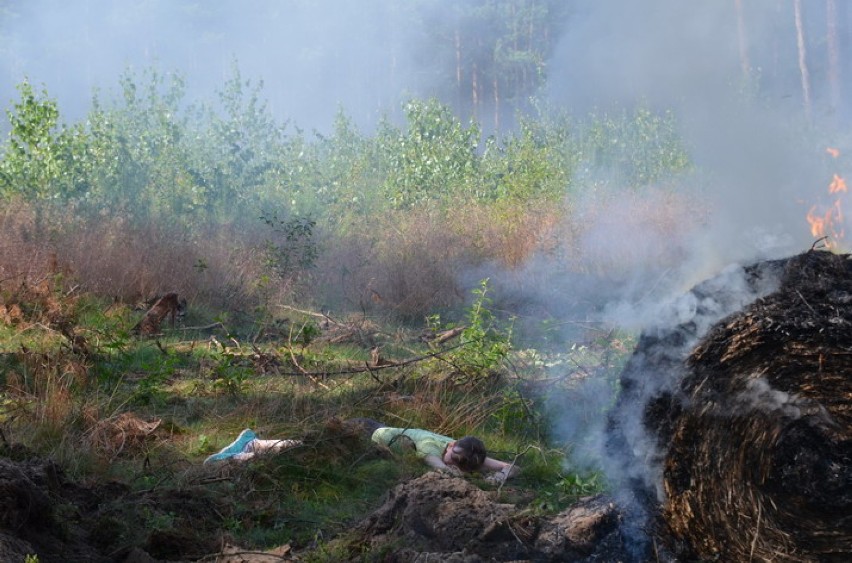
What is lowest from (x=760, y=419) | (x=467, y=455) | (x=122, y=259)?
(x=467, y=455)

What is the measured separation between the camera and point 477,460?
630 cm

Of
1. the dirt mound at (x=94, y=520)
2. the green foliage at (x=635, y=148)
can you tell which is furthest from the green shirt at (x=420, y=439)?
the green foliage at (x=635, y=148)

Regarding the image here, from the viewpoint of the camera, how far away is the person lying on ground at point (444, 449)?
629cm

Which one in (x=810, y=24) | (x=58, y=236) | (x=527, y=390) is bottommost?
(x=527, y=390)

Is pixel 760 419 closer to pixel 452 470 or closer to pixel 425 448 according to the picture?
pixel 452 470

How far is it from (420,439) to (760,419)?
3568 millimetres

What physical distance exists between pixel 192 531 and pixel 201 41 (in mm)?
49741

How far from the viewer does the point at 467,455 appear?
6.28 m

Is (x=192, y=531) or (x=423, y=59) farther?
(x=423, y=59)

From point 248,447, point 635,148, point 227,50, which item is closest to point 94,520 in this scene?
point 248,447

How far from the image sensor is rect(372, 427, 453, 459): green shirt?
6.66 metres

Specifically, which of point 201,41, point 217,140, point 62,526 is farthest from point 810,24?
point 62,526

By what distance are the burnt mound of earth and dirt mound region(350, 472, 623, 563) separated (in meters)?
0.45

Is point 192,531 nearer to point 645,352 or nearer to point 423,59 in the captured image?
point 645,352
